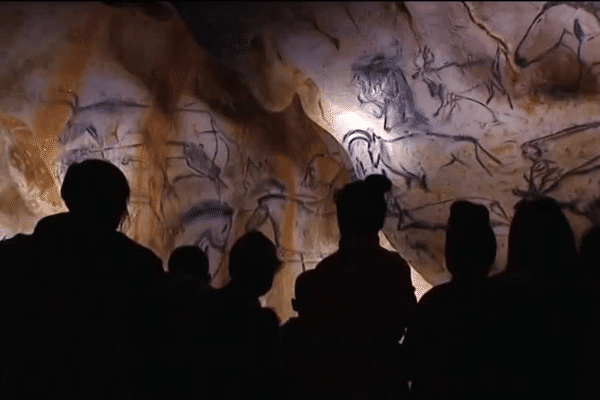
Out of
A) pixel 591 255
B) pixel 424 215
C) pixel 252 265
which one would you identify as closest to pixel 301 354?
pixel 252 265

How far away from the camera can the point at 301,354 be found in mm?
2082

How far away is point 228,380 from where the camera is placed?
1900 mm

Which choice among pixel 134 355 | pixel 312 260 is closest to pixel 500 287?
pixel 134 355

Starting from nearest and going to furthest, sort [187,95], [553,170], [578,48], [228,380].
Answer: [228,380]
[578,48]
[553,170]
[187,95]

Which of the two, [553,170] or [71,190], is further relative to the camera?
[553,170]

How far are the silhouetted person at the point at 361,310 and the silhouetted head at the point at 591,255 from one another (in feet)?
1.53

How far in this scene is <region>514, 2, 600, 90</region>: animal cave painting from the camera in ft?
8.60

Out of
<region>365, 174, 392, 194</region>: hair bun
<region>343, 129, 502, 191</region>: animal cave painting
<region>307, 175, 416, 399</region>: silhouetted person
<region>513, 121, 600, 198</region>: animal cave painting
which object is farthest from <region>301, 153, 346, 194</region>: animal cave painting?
<region>307, 175, 416, 399</region>: silhouetted person

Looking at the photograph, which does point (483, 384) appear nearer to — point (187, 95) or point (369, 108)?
point (369, 108)

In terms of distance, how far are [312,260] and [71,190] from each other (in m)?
1.92

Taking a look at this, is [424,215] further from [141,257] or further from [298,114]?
[141,257]

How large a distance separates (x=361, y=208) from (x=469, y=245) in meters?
0.34

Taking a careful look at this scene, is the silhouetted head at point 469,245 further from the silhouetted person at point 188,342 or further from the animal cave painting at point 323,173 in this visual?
the animal cave painting at point 323,173

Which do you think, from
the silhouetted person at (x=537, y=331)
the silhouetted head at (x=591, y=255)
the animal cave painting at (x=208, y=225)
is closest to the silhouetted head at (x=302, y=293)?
the silhouetted person at (x=537, y=331)
